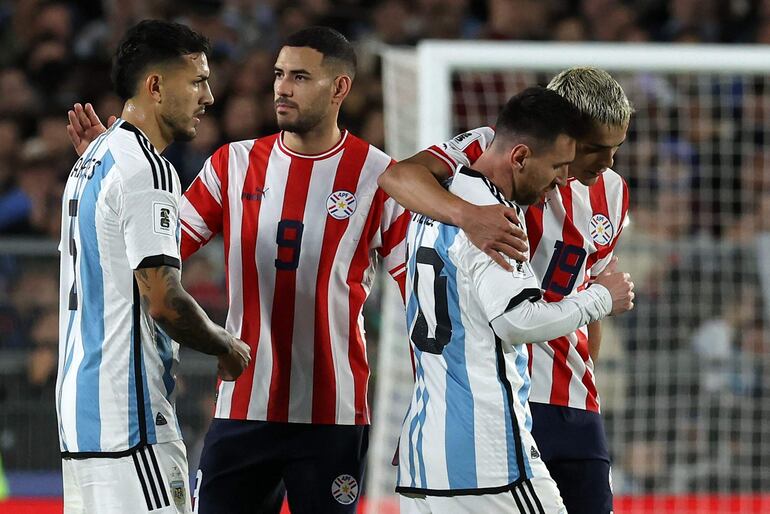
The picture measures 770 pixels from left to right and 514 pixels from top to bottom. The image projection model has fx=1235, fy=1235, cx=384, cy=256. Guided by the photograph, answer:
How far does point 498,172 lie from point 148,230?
93 centimetres

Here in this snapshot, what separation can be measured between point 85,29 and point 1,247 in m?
3.22

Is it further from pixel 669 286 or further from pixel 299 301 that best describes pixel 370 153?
pixel 669 286

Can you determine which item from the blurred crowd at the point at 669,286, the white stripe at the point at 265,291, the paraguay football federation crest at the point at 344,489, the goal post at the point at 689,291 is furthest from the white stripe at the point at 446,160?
the blurred crowd at the point at 669,286

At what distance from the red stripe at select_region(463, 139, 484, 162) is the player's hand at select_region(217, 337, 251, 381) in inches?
35.7

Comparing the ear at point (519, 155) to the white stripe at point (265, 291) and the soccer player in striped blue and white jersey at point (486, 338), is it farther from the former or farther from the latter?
the white stripe at point (265, 291)

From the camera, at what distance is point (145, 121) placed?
3445 mm

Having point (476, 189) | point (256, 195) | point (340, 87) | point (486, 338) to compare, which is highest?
point (340, 87)

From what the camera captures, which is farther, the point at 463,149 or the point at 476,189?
the point at 463,149

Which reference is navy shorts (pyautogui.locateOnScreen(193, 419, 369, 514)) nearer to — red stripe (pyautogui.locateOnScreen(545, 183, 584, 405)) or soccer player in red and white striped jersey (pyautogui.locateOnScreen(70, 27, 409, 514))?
soccer player in red and white striped jersey (pyautogui.locateOnScreen(70, 27, 409, 514))

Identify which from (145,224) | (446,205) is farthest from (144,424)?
(446,205)

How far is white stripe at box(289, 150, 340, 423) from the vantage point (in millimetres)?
3949

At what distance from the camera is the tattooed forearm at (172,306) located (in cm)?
320

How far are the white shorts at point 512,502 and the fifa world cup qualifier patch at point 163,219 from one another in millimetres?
982

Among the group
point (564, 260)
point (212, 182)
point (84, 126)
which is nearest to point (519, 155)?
point (564, 260)
